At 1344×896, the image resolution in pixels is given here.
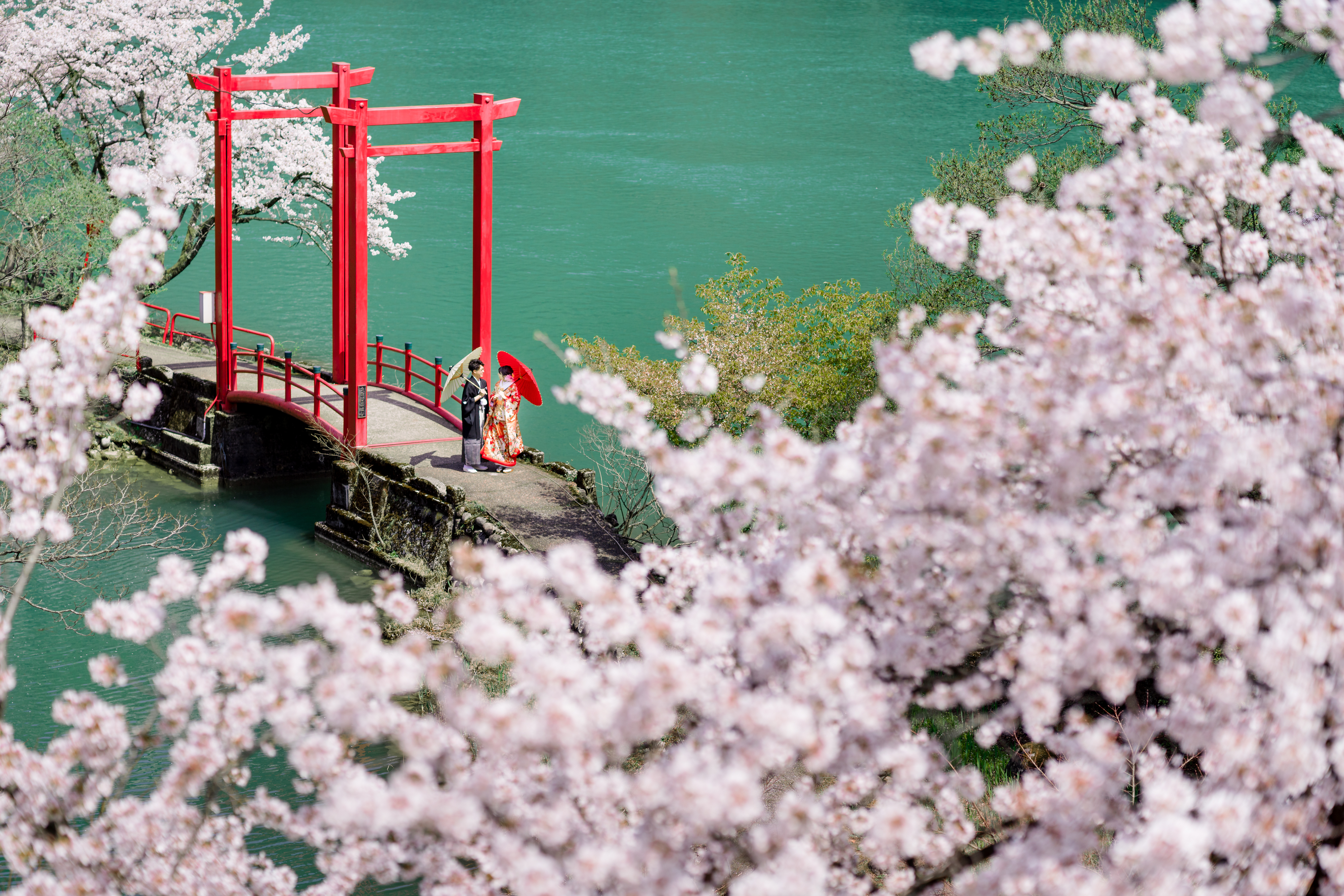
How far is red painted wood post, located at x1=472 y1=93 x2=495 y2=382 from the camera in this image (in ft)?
53.0

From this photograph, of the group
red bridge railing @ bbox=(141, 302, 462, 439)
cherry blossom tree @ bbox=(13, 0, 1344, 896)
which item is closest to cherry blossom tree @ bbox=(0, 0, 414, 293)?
red bridge railing @ bbox=(141, 302, 462, 439)

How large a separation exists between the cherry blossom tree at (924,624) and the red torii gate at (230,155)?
41.4ft

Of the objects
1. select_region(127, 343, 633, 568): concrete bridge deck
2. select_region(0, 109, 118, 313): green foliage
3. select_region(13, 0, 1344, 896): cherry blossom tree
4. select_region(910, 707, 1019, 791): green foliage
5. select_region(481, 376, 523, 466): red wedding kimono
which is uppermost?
select_region(13, 0, 1344, 896): cherry blossom tree

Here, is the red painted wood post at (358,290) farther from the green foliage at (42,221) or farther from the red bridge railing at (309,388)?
the green foliage at (42,221)

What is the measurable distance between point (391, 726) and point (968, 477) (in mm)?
1896

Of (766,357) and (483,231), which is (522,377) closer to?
(483,231)

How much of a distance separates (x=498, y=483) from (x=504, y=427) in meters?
0.68

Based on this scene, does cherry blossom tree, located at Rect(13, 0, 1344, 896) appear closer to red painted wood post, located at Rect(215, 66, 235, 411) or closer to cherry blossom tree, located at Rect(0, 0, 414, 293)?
red painted wood post, located at Rect(215, 66, 235, 411)

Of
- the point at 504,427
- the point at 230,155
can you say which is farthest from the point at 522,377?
the point at 230,155

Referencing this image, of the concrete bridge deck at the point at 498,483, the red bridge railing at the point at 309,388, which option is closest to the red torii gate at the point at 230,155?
the red bridge railing at the point at 309,388

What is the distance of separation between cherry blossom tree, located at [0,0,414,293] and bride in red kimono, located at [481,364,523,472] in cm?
761

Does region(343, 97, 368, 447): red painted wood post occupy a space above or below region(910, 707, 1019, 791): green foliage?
above

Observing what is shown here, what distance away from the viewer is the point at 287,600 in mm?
3764

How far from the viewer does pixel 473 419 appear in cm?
1555
